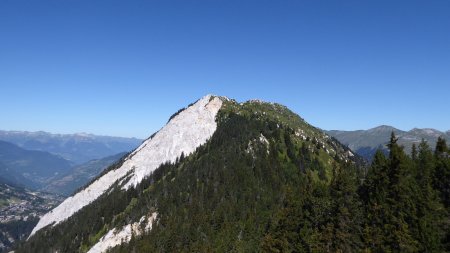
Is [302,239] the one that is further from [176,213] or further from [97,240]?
[97,240]

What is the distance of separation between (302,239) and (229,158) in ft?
366

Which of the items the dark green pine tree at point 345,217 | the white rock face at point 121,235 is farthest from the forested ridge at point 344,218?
the white rock face at point 121,235

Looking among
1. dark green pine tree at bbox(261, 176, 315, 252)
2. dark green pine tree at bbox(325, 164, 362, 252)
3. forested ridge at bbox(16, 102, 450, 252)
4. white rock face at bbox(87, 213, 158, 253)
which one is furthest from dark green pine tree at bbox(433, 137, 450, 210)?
white rock face at bbox(87, 213, 158, 253)

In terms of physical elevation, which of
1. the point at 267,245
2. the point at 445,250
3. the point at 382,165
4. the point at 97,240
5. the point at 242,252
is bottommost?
the point at 97,240

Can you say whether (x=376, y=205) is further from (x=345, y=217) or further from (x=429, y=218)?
(x=429, y=218)

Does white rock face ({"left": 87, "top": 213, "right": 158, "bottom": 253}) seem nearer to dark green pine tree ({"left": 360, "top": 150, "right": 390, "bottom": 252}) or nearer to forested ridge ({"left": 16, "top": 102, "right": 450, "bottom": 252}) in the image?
forested ridge ({"left": 16, "top": 102, "right": 450, "bottom": 252})

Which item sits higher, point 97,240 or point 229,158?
point 229,158

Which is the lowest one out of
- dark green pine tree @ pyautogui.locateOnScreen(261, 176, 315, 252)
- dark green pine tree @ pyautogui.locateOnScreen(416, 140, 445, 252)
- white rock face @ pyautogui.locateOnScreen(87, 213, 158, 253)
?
white rock face @ pyautogui.locateOnScreen(87, 213, 158, 253)

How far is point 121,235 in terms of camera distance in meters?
173

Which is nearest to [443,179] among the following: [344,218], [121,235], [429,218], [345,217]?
[429,218]

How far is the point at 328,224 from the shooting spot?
81875 mm

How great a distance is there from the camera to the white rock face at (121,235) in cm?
16846

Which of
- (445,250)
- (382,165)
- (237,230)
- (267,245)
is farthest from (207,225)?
(445,250)

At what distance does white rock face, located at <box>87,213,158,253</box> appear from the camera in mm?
168462
